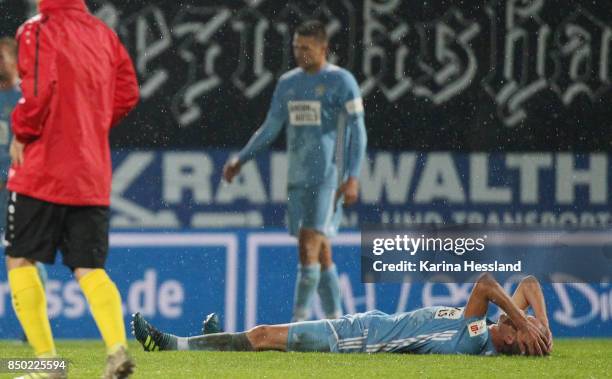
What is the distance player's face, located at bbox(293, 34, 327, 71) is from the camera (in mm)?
7992

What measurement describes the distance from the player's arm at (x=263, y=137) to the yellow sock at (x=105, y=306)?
3.13 metres

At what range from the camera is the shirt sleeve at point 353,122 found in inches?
313

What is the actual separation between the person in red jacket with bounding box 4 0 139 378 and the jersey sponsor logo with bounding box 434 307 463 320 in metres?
2.38

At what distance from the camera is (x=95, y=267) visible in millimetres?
4980

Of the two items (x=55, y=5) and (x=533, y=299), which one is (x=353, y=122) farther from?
(x=55, y=5)

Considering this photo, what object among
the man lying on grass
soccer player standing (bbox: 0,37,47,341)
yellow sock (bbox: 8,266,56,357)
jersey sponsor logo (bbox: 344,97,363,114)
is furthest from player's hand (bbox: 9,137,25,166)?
jersey sponsor logo (bbox: 344,97,363,114)

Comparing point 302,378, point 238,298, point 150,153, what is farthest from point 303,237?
point 302,378

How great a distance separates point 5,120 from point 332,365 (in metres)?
2.48

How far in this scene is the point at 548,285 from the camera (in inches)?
331

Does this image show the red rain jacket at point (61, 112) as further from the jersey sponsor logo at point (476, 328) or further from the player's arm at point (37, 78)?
the jersey sponsor logo at point (476, 328)

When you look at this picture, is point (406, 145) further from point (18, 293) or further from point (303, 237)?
point (18, 293)

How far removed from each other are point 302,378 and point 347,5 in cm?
292

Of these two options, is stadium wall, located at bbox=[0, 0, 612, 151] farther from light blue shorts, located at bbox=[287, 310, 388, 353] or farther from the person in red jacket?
the person in red jacket

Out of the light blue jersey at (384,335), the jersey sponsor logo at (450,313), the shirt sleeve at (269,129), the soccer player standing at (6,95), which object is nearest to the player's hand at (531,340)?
the light blue jersey at (384,335)
